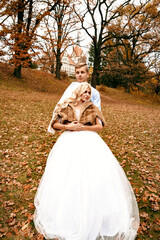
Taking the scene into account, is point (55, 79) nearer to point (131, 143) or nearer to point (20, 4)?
point (20, 4)

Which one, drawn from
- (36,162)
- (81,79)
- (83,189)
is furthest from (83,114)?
(36,162)

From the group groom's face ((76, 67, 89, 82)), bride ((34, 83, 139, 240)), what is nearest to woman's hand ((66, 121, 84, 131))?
bride ((34, 83, 139, 240))

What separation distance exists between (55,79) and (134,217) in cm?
2518

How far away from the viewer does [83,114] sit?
2918mm

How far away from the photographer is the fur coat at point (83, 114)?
2.89 m

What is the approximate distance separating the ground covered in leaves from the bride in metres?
0.69

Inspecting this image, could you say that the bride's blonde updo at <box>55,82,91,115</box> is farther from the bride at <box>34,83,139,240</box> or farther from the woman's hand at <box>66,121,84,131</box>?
the woman's hand at <box>66,121,84,131</box>

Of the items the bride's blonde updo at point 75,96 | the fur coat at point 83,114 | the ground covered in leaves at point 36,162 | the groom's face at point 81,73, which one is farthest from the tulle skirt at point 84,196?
the groom's face at point 81,73

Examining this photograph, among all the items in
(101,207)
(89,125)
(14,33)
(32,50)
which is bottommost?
(101,207)

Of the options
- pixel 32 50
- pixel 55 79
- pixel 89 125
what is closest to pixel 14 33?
pixel 32 50

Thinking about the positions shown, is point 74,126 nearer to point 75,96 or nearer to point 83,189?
point 75,96

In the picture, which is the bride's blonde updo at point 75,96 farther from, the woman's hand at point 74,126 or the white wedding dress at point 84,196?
the white wedding dress at point 84,196

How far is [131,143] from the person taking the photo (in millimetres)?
7195

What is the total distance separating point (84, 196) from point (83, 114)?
1329 millimetres
